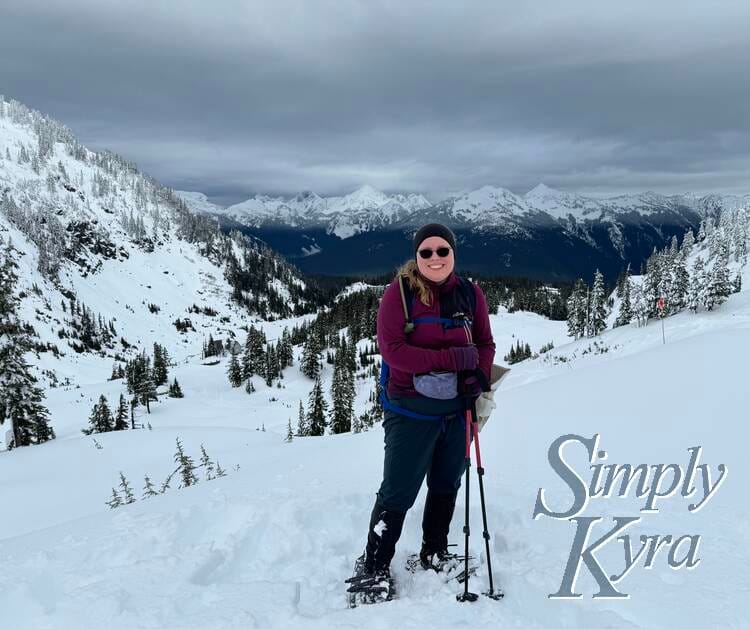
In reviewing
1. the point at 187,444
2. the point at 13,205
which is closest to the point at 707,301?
the point at 187,444

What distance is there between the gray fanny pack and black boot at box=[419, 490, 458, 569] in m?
1.26

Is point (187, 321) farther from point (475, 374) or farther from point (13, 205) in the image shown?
point (475, 374)

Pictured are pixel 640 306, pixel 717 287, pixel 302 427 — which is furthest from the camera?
pixel 640 306

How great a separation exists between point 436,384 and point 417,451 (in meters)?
0.69

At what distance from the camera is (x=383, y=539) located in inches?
162

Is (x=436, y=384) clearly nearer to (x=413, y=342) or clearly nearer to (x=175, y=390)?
(x=413, y=342)

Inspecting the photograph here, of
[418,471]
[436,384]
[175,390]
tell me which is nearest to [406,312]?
[436,384]

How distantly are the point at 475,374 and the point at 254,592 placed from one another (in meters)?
2.78

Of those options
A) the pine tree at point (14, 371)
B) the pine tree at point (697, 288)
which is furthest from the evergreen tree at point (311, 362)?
the pine tree at point (697, 288)

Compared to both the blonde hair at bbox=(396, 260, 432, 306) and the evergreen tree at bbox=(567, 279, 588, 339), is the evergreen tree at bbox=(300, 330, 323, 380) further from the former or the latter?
the blonde hair at bbox=(396, 260, 432, 306)

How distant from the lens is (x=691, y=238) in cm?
18300

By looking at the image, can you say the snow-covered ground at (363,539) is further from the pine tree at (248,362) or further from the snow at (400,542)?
the pine tree at (248,362)

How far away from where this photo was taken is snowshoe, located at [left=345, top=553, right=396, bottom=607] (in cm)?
382

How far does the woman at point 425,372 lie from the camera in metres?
3.71
